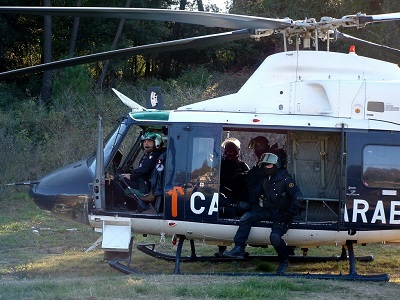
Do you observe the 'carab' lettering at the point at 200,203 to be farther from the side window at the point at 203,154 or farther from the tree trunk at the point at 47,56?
the tree trunk at the point at 47,56

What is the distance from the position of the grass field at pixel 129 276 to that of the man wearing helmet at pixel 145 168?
1.29 m

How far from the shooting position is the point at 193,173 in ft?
33.6

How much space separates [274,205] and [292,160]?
34.0 inches

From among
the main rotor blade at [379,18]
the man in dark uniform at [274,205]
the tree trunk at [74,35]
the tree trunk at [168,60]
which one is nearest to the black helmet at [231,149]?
the man in dark uniform at [274,205]

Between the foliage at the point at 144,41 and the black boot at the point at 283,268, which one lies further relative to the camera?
the foliage at the point at 144,41

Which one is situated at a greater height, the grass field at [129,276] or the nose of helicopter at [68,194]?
the nose of helicopter at [68,194]

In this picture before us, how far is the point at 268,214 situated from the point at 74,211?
286 cm

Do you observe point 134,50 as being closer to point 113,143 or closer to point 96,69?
point 113,143

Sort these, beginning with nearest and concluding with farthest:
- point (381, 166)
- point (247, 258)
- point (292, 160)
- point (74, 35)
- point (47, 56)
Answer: point (381, 166)
point (292, 160)
point (247, 258)
point (47, 56)
point (74, 35)

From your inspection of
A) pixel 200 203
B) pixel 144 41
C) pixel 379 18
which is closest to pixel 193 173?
pixel 200 203

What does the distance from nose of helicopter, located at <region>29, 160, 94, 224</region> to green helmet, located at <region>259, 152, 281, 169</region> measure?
8.35 feet

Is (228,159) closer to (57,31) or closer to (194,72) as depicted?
(194,72)

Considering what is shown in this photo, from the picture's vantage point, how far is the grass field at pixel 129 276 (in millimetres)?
8617

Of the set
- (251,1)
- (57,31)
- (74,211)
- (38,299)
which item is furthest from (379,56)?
(38,299)
